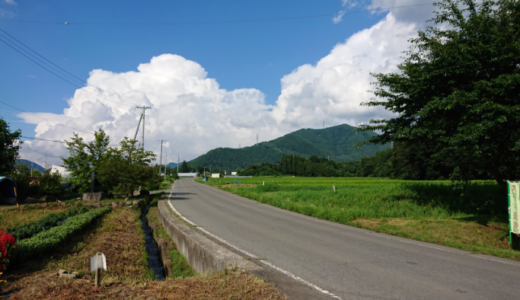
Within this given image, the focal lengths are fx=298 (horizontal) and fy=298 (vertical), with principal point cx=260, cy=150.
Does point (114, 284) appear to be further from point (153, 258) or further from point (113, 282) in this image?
point (153, 258)

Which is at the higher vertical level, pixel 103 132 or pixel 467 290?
pixel 103 132

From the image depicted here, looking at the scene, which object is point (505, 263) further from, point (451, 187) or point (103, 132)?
point (103, 132)

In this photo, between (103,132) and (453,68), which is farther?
(103,132)

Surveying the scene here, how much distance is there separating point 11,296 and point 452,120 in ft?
41.8

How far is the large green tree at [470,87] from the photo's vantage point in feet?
31.1

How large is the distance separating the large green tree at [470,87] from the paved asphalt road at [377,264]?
4351 millimetres

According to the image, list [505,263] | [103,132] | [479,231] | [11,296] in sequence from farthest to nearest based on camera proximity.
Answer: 1. [103,132]
2. [479,231]
3. [505,263]
4. [11,296]

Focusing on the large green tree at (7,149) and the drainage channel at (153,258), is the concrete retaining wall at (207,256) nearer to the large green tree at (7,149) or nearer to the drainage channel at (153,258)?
the drainage channel at (153,258)

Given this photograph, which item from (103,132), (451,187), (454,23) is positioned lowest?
(451,187)

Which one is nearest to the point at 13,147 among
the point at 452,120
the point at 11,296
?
the point at 11,296

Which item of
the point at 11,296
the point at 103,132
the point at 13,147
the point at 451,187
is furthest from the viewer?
the point at 13,147

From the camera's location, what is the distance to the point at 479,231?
9906 mm

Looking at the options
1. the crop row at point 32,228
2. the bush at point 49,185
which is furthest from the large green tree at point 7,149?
the crop row at point 32,228

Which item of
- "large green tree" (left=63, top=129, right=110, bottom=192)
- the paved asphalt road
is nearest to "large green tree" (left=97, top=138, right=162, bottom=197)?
"large green tree" (left=63, top=129, right=110, bottom=192)
